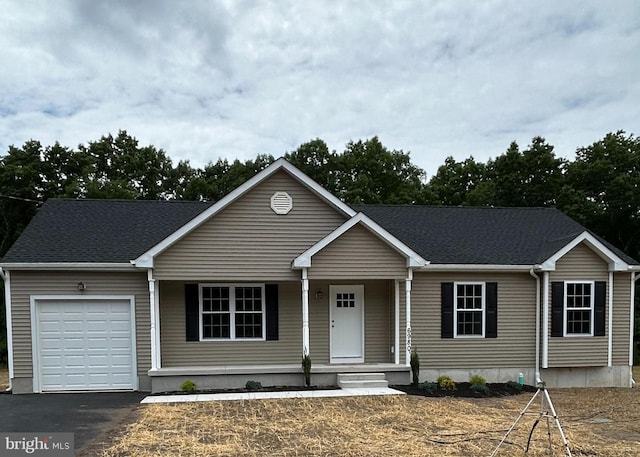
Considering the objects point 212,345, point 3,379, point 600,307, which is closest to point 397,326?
point 212,345

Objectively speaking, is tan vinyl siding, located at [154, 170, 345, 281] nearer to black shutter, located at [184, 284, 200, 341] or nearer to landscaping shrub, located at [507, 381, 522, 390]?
black shutter, located at [184, 284, 200, 341]

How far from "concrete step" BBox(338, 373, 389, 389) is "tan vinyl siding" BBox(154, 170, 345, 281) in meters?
2.70

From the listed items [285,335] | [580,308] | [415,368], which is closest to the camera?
[415,368]

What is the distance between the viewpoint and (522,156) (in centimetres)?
2688

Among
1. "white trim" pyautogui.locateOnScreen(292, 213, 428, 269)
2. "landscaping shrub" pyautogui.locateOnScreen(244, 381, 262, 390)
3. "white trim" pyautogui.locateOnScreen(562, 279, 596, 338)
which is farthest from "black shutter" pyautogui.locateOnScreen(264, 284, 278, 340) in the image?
"white trim" pyautogui.locateOnScreen(562, 279, 596, 338)

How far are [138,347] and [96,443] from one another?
14.1 feet

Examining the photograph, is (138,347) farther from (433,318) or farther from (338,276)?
(433,318)

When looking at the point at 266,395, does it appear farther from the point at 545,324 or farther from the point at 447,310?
the point at 545,324

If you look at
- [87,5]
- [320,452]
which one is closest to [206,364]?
[320,452]

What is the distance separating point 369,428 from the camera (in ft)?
23.1

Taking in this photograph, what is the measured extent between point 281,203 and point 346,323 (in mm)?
3730

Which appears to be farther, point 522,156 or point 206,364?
point 522,156

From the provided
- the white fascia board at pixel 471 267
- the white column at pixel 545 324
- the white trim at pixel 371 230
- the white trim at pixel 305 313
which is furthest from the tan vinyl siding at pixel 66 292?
the white column at pixel 545 324

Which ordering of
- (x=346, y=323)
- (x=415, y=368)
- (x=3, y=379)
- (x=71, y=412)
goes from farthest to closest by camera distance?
(x=3, y=379)
(x=346, y=323)
(x=415, y=368)
(x=71, y=412)
